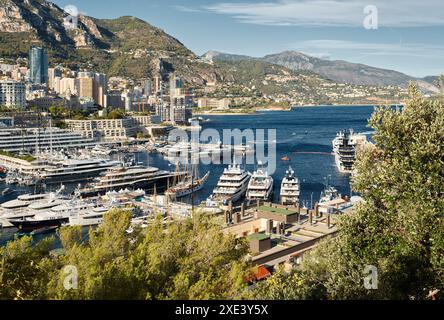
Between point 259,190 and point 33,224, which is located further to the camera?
point 259,190

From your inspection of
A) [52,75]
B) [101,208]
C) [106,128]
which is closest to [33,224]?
[101,208]

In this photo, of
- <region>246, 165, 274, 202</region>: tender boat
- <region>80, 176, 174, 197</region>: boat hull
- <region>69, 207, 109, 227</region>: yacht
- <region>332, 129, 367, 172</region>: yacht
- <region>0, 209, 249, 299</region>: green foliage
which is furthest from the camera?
<region>332, 129, 367, 172</region>: yacht

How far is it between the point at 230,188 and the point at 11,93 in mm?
40375

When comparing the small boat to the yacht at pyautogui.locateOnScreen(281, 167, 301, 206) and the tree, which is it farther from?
the tree

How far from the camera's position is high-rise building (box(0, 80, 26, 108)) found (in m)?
54.2

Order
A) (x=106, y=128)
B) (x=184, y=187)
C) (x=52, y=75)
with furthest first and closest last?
(x=52, y=75) < (x=106, y=128) < (x=184, y=187)

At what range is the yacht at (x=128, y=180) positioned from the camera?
997 inches

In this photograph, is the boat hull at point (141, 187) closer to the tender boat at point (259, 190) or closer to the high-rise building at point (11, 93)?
the tender boat at point (259, 190)

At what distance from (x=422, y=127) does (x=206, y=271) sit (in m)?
2.98

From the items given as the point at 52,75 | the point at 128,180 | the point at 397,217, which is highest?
the point at 52,75

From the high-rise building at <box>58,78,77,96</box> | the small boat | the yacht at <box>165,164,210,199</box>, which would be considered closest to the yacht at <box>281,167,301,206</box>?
the yacht at <box>165,164,210,199</box>

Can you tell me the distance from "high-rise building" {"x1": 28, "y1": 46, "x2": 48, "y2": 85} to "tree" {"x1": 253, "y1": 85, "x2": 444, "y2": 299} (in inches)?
3092

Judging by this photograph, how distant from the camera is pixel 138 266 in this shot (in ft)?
16.5

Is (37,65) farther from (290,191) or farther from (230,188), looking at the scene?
(290,191)
